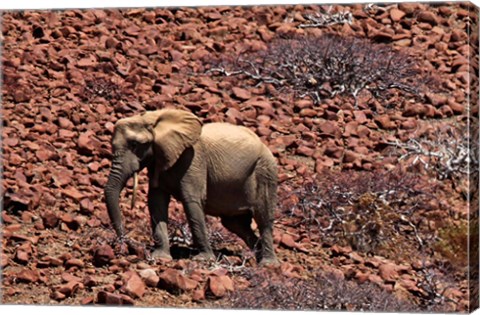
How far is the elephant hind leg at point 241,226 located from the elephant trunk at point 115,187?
930 mm

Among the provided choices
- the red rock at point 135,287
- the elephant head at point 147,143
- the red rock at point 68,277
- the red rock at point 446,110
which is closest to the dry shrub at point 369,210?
the red rock at point 446,110

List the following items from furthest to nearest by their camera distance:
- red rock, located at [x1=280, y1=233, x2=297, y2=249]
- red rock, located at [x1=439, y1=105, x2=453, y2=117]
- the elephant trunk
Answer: red rock, located at [x1=280, y1=233, x2=297, y2=249] < the elephant trunk < red rock, located at [x1=439, y1=105, x2=453, y2=117]

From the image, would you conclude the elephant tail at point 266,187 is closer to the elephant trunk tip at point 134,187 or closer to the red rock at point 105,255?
the elephant trunk tip at point 134,187

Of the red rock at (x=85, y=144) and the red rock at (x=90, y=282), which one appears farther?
the red rock at (x=85, y=144)

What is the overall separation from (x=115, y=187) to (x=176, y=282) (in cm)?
89

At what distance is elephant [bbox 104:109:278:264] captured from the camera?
56.5ft

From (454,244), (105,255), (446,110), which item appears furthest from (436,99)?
(105,255)

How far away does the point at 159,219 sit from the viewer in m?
17.4

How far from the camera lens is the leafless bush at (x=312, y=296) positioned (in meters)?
17.0

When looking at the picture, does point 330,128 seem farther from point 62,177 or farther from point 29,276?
point 29,276

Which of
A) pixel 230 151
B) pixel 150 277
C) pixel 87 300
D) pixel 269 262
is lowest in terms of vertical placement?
pixel 87 300

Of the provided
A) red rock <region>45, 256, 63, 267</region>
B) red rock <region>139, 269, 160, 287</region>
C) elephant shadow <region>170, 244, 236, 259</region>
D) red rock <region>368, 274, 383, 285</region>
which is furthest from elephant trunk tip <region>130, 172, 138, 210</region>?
red rock <region>368, 274, 383, 285</region>

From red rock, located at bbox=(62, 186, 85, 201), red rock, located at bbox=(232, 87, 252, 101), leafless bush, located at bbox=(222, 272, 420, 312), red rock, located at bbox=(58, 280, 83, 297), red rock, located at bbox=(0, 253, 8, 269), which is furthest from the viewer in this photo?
red rock, located at bbox=(232, 87, 252, 101)

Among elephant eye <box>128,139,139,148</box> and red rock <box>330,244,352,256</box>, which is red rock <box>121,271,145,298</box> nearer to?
elephant eye <box>128,139,139,148</box>
